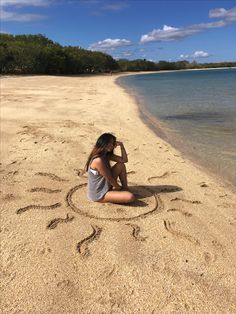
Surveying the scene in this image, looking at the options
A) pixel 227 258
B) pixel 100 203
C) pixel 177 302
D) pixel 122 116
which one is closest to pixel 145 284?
pixel 177 302

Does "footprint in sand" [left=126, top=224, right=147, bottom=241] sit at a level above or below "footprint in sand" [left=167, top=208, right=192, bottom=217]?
above

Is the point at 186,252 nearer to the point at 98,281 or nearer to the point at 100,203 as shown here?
the point at 98,281

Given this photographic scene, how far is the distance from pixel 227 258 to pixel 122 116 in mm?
9926

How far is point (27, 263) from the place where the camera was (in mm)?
3820

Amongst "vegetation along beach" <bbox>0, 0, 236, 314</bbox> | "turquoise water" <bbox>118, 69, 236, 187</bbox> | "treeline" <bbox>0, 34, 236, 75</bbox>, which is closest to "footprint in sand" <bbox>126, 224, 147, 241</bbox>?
"vegetation along beach" <bbox>0, 0, 236, 314</bbox>

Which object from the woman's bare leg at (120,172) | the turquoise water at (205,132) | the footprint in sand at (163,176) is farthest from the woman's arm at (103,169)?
the turquoise water at (205,132)

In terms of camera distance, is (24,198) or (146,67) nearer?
(24,198)

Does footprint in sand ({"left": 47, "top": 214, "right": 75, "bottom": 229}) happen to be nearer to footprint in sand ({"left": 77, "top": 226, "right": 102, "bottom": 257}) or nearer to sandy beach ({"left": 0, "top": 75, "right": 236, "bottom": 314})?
sandy beach ({"left": 0, "top": 75, "right": 236, "bottom": 314})

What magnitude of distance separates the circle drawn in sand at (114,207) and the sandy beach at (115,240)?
15 mm

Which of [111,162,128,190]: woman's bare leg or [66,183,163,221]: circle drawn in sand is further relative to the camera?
[111,162,128,190]: woman's bare leg

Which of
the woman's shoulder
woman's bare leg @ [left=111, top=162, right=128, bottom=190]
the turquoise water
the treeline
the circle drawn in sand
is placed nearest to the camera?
the circle drawn in sand

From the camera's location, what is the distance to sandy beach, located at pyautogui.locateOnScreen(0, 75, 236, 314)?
335 cm

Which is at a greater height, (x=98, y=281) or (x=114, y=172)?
(x=114, y=172)

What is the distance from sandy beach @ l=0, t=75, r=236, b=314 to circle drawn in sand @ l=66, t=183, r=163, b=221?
0.01 m
